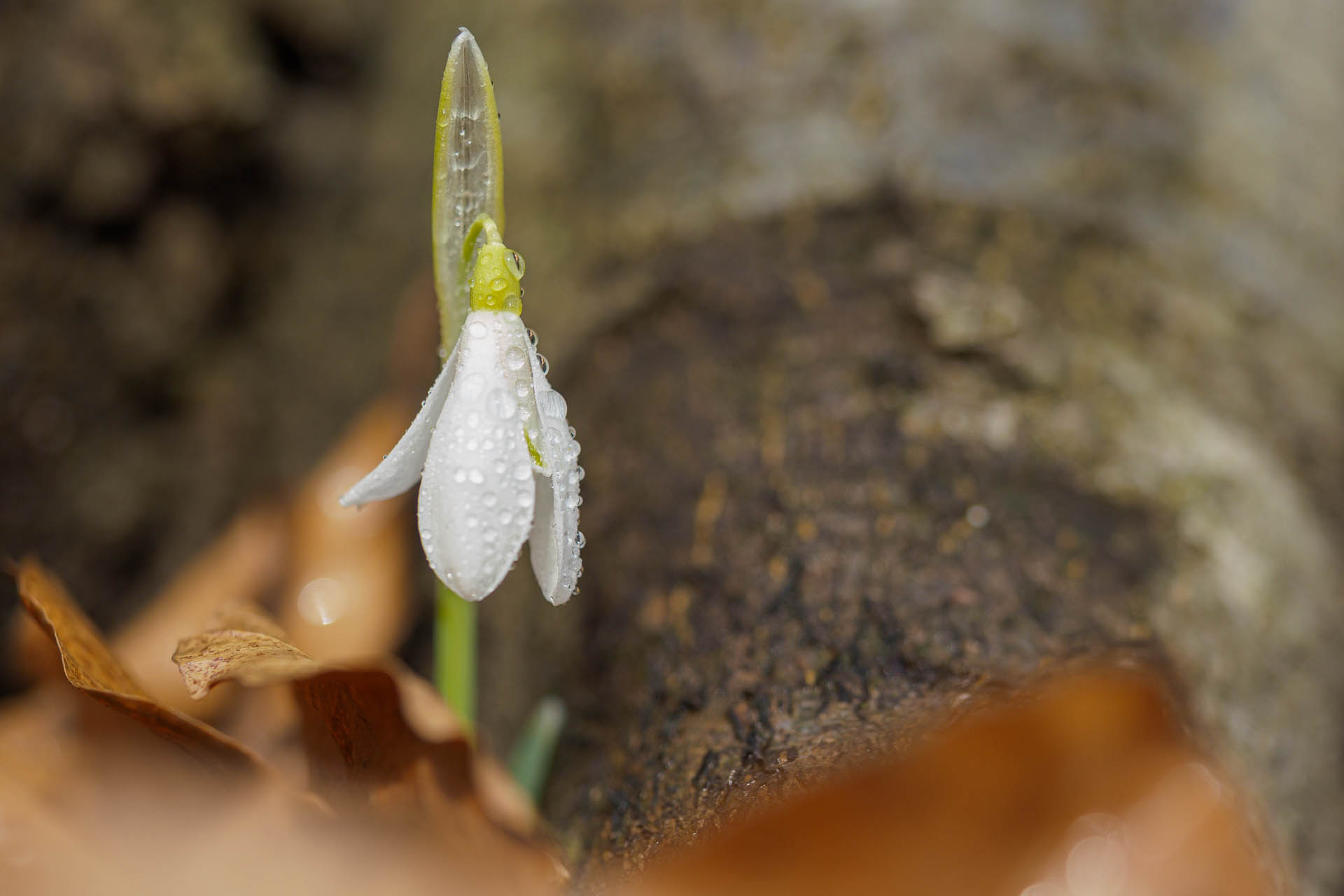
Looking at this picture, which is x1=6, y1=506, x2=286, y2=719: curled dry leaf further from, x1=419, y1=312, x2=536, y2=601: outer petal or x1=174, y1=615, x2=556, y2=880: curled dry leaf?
x1=419, y1=312, x2=536, y2=601: outer petal

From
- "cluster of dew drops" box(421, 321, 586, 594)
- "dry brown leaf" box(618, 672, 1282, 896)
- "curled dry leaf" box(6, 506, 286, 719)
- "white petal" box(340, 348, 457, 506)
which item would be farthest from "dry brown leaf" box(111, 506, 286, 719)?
"dry brown leaf" box(618, 672, 1282, 896)

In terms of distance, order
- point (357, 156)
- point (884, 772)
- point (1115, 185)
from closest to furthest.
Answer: point (884, 772) < point (1115, 185) < point (357, 156)

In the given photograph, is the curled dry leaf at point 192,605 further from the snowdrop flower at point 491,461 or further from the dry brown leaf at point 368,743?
the snowdrop flower at point 491,461

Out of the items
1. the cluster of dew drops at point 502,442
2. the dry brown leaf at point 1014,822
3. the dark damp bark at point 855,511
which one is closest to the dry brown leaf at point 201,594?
the dark damp bark at point 855,511

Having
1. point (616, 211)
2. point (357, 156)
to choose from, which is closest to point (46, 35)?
point (357, 156)

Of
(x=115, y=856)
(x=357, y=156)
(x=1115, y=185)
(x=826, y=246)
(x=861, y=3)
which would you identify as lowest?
(x=115, y=856)

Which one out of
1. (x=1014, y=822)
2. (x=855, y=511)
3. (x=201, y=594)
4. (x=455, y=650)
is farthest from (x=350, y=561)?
(x=1014, y=822)

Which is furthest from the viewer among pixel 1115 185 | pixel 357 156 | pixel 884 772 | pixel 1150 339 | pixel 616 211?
pixel 357 156

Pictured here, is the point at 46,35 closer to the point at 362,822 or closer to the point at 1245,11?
the point at 362,822
